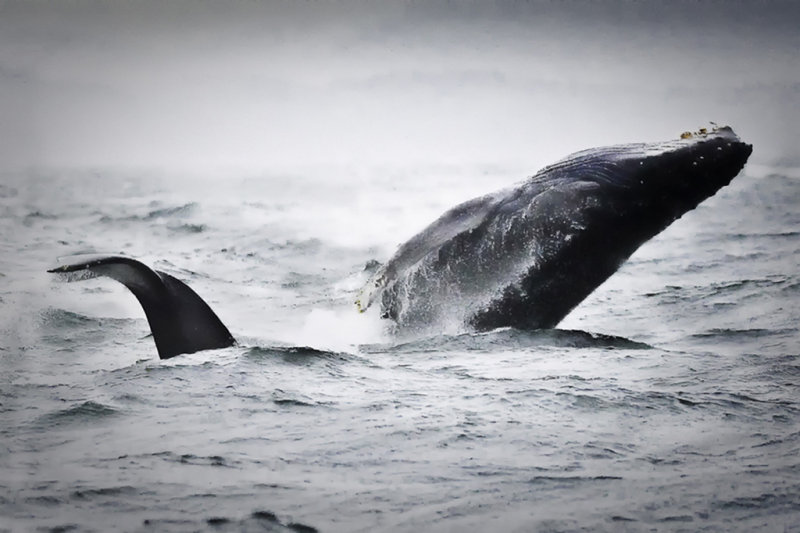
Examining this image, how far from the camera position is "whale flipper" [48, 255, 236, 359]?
4.02m

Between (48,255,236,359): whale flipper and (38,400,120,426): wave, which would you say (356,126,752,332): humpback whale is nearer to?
(48,255,236,359): whale flipper

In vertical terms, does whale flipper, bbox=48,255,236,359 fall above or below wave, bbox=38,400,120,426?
above

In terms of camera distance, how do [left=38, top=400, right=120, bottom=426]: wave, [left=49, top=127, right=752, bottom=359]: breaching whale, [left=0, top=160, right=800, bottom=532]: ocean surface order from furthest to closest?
[left=49, top=127, right=752, bottom=359]: breaching whale < [left=38, top=400, right=120, bottom=426]: wave < [left=0, top=160, right=800, bottom=532]: ocean surface

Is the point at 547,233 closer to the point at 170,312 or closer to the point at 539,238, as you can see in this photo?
the point at 539,238

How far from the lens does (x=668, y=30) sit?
6.07 metres

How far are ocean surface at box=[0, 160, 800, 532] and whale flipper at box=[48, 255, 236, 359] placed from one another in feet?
0.38

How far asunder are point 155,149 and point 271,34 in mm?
1318

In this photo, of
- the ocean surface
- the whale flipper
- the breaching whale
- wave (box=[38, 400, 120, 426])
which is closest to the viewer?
the ocean surface

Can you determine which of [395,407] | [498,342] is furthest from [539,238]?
[395,407]

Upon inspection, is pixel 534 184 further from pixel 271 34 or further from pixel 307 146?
pixel 307 146

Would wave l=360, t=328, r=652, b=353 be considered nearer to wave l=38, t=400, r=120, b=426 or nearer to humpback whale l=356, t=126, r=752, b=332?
humpback whale l=356, t=126, r=752, b=332

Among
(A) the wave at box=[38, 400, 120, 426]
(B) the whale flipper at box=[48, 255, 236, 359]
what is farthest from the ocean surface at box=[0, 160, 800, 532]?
(B) the whale flipper at box=[48, 255, 236, 359]

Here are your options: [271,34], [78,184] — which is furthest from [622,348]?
[78,184]

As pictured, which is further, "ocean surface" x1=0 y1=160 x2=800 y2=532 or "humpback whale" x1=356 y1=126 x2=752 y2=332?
"humpback whale" x1=356 y1=126 x2=752 y2=332
